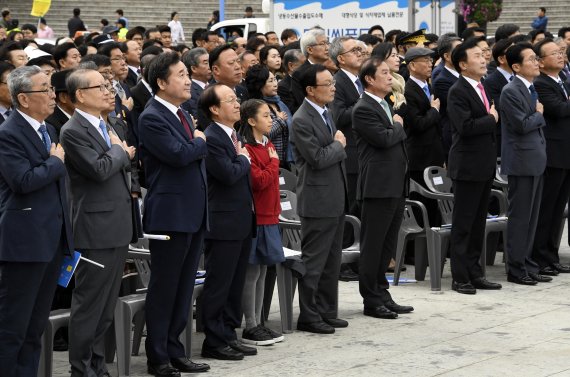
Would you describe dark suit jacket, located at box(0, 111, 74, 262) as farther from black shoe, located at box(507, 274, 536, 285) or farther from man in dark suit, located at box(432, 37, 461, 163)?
man in dark suit, located at box(432, 37, 461, 163)

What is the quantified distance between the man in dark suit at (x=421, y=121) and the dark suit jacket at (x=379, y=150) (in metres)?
1.69

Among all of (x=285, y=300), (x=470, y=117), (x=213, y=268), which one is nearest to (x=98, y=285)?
(x=213, y=268)

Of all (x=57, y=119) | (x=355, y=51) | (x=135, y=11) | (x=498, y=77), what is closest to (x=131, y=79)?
(x=355, y=51)

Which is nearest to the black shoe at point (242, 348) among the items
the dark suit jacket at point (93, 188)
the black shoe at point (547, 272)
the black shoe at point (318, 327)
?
the black shoe at point (318, 327)

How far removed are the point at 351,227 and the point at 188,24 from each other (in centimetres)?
2663

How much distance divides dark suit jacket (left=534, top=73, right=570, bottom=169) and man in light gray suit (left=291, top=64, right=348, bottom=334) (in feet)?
9.44

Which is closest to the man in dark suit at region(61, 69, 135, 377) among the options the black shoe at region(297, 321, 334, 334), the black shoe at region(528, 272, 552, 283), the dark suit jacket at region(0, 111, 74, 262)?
the dark suit jacket at region(0, 111, 74, 262)

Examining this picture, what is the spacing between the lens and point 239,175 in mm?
8164

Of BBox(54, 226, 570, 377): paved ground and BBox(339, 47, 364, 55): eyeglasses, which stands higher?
BBox(339, 47, 364, 55): eyeglasses

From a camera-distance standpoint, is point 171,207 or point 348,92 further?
point 348,92

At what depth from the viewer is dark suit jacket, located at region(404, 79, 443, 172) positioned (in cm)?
1154

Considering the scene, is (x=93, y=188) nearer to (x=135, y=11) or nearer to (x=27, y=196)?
(x=27, y=196)

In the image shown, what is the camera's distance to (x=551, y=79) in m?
11.5

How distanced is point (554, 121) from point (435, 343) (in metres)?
3.48
